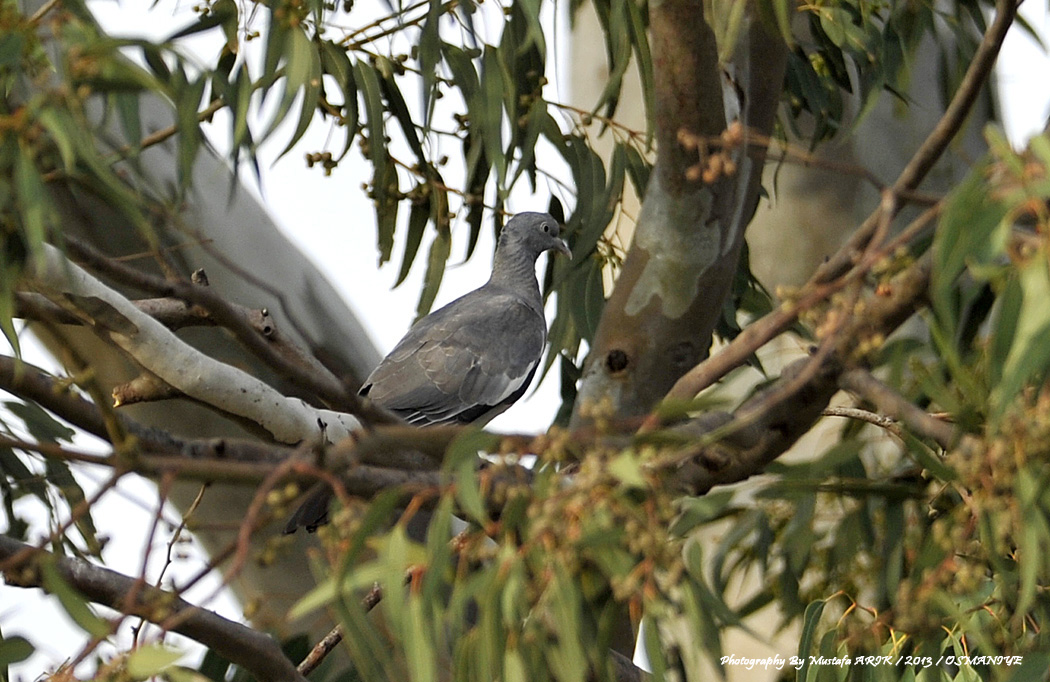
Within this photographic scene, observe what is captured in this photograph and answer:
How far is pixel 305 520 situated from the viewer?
1.80 m

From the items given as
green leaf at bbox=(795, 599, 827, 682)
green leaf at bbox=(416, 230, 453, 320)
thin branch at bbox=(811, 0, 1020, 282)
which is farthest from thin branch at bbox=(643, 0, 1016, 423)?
green leaf at bbox=(416, 230, 453, 320)

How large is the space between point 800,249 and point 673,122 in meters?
→ 1.80

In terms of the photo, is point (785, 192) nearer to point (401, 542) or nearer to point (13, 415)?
point (13, 415)

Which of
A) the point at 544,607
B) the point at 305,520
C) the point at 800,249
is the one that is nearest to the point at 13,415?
the point at 305,520

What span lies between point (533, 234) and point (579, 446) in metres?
1.79

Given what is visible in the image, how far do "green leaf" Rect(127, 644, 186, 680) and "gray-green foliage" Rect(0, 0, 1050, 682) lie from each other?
11 centimetres

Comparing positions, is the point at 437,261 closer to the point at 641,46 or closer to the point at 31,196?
the point at 641,46

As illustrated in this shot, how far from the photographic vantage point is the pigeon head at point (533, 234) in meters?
2.66

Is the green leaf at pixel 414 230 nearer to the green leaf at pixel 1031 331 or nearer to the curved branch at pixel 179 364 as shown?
the curved branch at pixel 179 364

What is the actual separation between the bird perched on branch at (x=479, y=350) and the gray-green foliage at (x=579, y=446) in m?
0.43

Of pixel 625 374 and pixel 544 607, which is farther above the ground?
pixel 625 374

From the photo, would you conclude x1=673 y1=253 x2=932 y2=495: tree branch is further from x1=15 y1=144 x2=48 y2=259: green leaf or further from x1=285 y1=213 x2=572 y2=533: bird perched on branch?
x1=285 y1=213 x2=572 y2=533: bird perched on branch

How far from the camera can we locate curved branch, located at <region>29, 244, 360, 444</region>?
147 cm

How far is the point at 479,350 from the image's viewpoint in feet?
8.00
